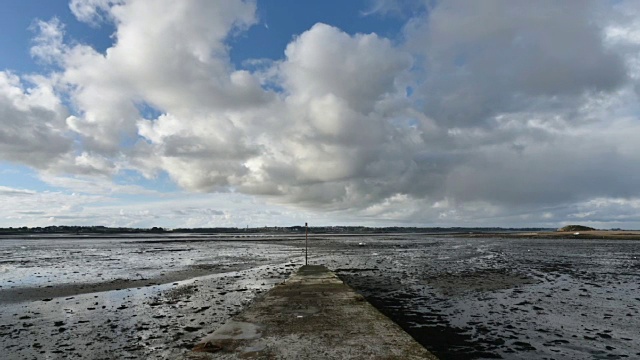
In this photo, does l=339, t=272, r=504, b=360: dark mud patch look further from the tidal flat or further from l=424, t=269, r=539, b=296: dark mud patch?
l=424, t=269, r=539, b=296: dark mud patch

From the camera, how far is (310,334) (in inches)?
444

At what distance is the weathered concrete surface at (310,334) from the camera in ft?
31.4

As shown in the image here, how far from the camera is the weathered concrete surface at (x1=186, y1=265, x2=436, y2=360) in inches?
377

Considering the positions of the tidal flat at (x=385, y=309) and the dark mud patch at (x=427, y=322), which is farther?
the tidal flat at (x=385, y=309)

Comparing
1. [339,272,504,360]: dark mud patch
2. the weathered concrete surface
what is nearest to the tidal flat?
[339,272,504,360]: dark mud patch

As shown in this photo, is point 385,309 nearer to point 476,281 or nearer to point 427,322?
point 427,322

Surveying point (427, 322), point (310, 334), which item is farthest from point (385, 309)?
point (310, 334)

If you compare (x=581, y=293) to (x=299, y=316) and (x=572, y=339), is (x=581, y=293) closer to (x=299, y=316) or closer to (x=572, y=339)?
(x=572, y=339)

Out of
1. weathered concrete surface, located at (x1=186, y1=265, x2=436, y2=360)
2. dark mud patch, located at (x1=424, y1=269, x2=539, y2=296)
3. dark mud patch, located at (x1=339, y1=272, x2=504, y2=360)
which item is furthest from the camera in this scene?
dark mud patch, located at (x1=424, y1=269, x2=539, y2=296)

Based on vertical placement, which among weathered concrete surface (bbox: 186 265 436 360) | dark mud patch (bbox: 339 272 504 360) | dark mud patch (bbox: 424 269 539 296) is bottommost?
dark mud patch (bbox: 424 269 539 296)

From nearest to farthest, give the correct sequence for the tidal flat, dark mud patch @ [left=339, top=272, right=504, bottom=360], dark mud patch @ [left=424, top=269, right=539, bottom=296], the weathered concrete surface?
the weathered concrete surface < dark mud patch @ [left=339, top=272, right=504, bottom=360] < the tidal flat < dark mud patch @ [left=424, top=269, right=539, bottom=296]

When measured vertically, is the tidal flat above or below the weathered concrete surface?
below

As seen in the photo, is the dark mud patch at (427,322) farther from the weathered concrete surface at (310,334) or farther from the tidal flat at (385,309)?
the weathered concrete surface at (310,334)

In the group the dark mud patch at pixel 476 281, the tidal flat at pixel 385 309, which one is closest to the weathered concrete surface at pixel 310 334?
the tidal flat at pixel 385 309
